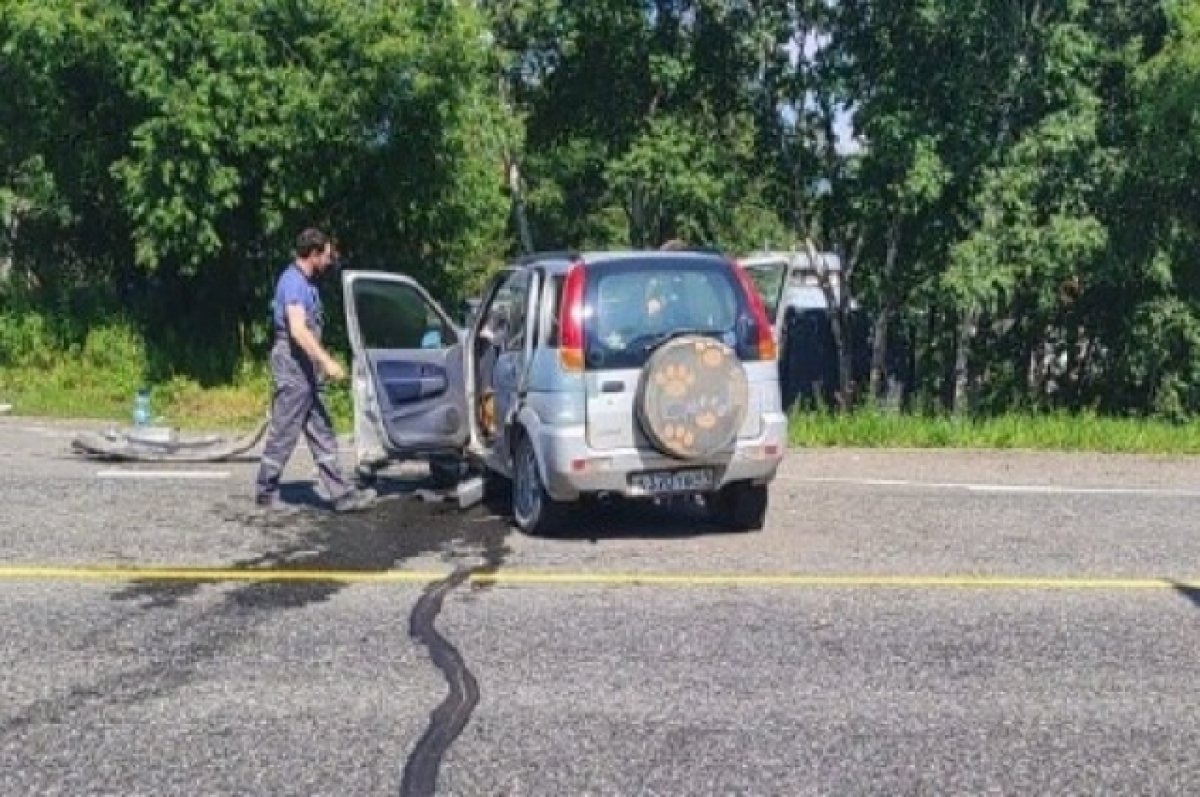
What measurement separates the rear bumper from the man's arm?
1602 mm

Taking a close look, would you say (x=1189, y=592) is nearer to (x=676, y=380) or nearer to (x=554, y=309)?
(x=676, y=380)

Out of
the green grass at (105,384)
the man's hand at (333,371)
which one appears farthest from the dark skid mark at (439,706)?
the green grass at (105,384)

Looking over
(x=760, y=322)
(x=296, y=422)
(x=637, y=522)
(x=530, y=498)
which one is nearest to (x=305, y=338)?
(x=296, y=422)

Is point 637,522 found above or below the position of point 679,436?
below

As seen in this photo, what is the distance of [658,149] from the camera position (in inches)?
821

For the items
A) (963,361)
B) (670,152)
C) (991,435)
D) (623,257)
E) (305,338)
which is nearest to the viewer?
(623,257)

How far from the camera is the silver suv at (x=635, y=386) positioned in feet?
27.7

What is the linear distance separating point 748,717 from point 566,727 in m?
0.68

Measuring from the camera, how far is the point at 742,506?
363 inches

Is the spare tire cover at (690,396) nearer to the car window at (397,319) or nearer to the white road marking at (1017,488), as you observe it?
the car window at (397,319)

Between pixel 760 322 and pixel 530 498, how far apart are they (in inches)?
71.9

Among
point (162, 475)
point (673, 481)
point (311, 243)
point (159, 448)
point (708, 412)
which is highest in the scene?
point (311, 243)

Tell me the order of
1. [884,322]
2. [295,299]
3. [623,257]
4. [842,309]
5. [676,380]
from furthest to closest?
1. [842,309]
2. [884,322]
3. [295,299]
4. [623,257]
5. [676,380]

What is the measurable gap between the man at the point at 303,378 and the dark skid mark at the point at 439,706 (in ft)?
8.57
